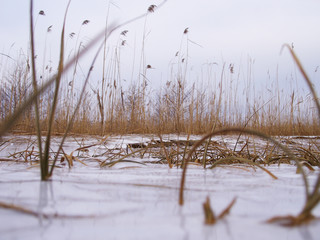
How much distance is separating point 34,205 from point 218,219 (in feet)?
0.75

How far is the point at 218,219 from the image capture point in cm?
26

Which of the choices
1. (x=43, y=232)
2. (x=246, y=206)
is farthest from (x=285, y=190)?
(x=43, y=232)

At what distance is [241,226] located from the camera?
0.80 ft

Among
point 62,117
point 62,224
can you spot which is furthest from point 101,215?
point 62,117

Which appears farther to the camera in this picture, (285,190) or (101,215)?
(285,190)

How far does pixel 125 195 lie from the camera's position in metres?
0.37

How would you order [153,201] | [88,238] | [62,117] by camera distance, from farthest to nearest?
[62,117], [153,201], [88,238]

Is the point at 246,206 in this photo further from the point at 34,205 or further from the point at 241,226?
the point at 34,205

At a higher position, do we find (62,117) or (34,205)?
(62,117)

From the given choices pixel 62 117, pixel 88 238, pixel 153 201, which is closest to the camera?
pixel 88 238

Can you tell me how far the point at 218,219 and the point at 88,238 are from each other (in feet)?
0.43

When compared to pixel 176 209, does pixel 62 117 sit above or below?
above

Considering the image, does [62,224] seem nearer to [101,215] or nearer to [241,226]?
[101,215]

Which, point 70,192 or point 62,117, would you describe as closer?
point 70,192
